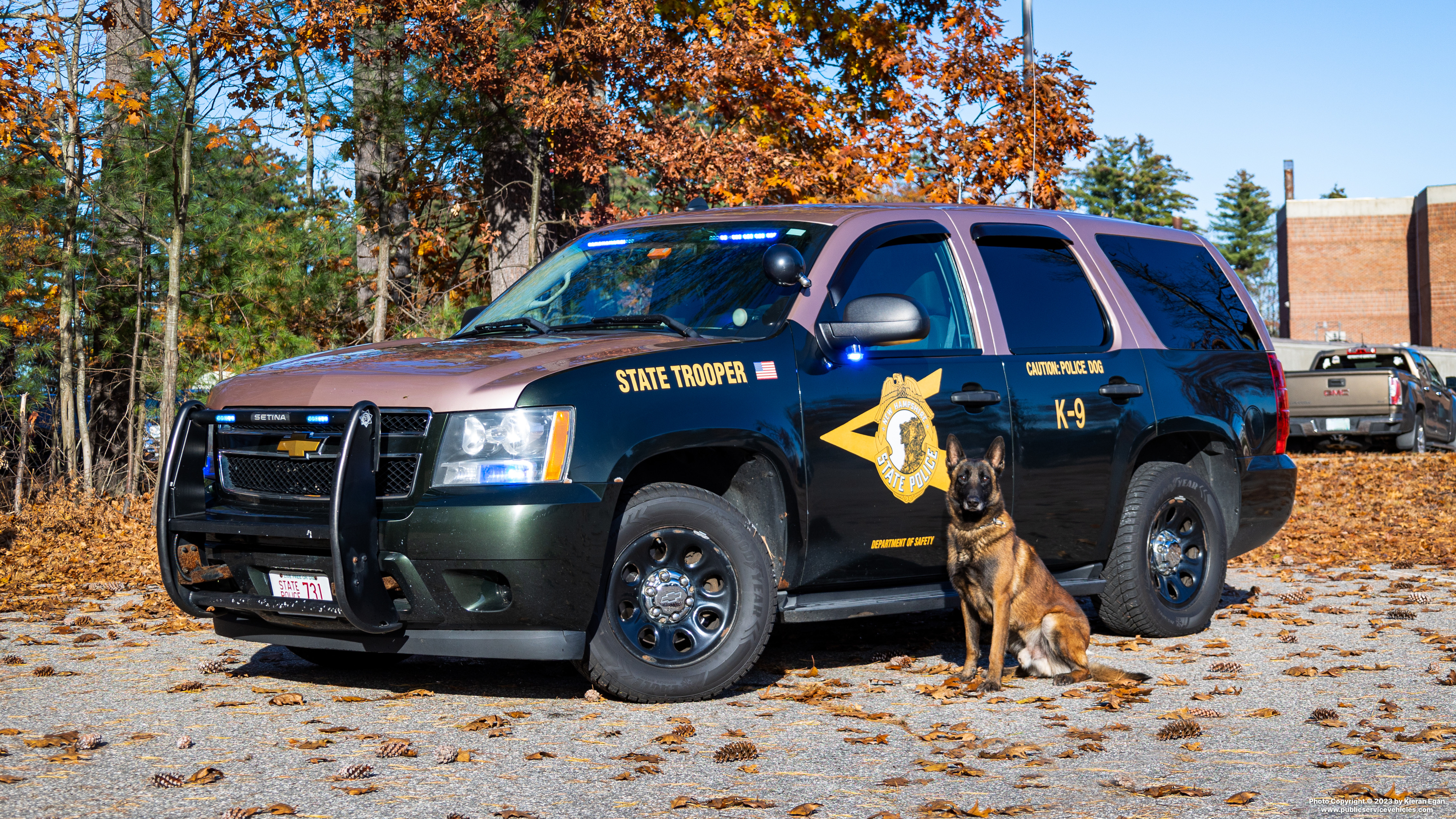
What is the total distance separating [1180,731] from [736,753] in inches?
66.4

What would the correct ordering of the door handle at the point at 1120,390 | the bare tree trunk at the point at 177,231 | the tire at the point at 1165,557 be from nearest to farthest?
the door handle at the point at 1120,390 < the tire at the point at 1165,557 < the bare tree trunk at the point at 177,231

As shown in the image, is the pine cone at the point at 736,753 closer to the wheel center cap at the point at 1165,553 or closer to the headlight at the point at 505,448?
the headlight at the point at 505,448

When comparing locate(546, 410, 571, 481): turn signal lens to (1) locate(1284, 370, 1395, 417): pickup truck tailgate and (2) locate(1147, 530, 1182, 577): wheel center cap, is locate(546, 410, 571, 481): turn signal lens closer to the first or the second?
(2) locate(1147, 530, 1182, 577): wheel center cap

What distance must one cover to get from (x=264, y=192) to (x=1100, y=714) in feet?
35.6

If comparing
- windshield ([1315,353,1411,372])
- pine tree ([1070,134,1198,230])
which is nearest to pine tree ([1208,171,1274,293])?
pine tree ([1070,134,1198,230])

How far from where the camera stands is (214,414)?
5.94 m

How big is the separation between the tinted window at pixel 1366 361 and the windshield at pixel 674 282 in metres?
20.2

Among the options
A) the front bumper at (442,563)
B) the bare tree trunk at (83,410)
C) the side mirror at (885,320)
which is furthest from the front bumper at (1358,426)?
the front bumper at (442,563)

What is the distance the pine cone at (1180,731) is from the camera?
17.7ft

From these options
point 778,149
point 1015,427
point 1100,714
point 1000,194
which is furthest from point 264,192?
point 1100,714

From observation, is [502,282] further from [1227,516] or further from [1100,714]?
[1100,714]

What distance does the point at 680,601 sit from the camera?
19.2 ft

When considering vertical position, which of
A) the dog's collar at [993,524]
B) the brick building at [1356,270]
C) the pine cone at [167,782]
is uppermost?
the brick building at [1356,270]

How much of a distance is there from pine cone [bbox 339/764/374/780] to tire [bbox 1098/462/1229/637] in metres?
4.30
